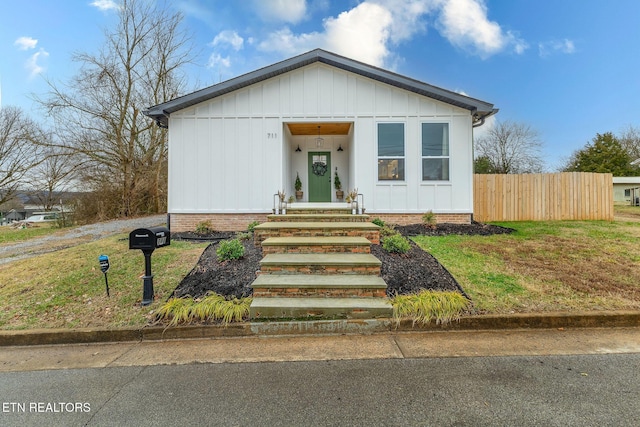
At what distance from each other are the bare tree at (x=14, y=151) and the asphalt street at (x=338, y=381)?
20.0 metres

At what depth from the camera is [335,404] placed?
2.13 m

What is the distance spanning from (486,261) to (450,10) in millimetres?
10745

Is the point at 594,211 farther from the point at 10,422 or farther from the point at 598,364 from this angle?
the point at 10,422

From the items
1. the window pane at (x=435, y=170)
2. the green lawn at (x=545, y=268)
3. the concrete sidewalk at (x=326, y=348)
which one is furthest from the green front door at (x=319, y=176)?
the concrete sidewalk at (x=326, y=348)

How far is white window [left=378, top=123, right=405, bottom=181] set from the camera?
27.7ft

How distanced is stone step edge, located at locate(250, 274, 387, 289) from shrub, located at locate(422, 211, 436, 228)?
15.4ft

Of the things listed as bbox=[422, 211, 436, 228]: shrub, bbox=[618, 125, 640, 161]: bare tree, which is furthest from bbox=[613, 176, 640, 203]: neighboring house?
bbox=[422, 211, 436, 228]: shrub

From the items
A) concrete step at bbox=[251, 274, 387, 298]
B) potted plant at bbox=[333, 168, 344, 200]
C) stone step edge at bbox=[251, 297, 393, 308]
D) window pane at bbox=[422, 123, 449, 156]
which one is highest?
window pane at bbox=[422, 123, 449, 156]

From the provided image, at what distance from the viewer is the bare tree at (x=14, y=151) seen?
1694 centimetres

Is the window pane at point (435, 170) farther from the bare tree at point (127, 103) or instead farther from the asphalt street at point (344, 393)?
the bare tree at point (127, 103)

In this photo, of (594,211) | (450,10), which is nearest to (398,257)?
(594,211)
